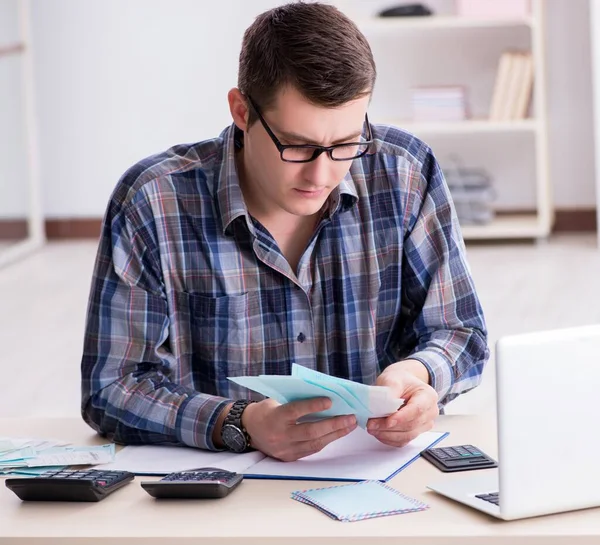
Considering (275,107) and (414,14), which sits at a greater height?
(414,14)

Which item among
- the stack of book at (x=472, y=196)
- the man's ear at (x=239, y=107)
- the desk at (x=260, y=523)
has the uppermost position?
the man's ear at (x=239, y=107)

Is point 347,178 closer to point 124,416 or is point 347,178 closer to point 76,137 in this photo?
point 124,416

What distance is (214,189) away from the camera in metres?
1.69

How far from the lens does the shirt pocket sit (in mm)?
1663

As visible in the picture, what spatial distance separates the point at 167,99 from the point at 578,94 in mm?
2142

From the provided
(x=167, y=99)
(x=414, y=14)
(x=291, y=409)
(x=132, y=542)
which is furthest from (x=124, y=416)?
(x=167, y=99)

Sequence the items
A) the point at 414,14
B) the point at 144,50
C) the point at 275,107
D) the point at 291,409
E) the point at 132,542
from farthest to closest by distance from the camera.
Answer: the point at 144,50
the point at 414,14
the point at 275,107
the point at 291,409
the point at 132,542

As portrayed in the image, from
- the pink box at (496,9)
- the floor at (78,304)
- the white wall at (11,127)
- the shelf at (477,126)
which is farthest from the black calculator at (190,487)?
the white wall at (11,127)

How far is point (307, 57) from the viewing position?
4.94 feet

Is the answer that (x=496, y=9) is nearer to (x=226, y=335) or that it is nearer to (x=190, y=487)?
(x=226, y=335)

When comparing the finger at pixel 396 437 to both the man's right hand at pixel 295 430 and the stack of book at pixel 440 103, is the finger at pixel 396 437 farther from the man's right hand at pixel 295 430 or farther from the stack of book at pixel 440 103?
the stack of book at pixel 440 103

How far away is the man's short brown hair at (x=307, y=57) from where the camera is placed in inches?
58.4

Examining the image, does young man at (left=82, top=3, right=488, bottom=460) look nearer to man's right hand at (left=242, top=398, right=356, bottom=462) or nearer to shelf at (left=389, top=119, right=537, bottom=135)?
man's right hand at (left=242, top=398, right=356, bottom=462)

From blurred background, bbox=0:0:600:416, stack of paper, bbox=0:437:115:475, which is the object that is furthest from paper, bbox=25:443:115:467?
blurred background, bbox=0:0:600:416
